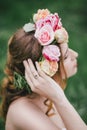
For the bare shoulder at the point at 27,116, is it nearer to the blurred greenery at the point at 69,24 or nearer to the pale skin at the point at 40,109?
the pale skin at the point at 40,109

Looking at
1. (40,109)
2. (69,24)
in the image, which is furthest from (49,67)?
(69,24)

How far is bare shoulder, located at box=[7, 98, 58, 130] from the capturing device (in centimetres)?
445

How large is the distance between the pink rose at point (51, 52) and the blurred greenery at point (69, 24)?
2.86m

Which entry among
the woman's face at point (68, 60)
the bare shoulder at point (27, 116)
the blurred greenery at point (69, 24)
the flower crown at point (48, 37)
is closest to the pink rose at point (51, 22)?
the flower crown at point (48, 37)

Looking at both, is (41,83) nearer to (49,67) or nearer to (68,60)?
(49,67)

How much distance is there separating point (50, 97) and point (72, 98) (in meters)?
3.21

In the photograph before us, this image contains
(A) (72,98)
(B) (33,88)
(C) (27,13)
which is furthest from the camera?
(C) (27,13)

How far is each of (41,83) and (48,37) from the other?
321mm

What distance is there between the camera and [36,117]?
14.6 feet

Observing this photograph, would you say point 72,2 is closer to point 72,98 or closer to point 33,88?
point 72,98

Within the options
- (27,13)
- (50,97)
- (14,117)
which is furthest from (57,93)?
(27,13)

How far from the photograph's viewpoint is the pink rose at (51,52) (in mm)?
4449

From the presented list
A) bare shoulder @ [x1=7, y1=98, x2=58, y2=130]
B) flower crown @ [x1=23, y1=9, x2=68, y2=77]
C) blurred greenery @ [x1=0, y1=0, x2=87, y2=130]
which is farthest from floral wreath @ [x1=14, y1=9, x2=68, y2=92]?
blurred greenery @ [x1=0, y1=0, x2=87, y2=130]

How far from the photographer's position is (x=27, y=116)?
4.46 m
